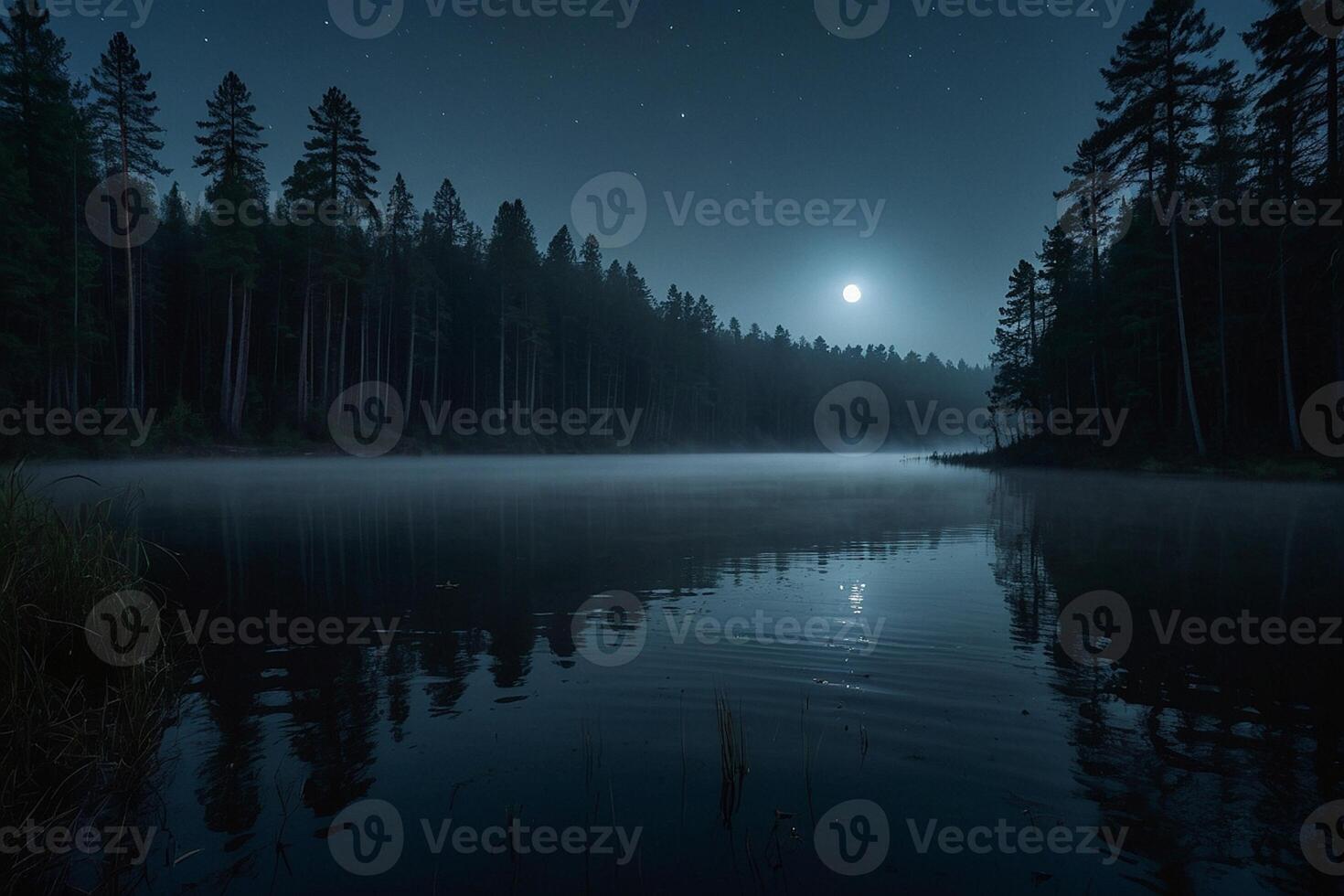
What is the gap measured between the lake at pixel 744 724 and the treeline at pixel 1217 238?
21.9m

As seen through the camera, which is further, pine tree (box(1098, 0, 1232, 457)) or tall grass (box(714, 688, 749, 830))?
pine tree (box(1098, 0, 1232, 457))

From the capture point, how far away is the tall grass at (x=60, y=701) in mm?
3643

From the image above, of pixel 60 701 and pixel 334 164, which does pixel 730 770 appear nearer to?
pixel 60 701

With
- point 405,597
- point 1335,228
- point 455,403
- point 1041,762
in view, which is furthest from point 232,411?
point 1335,228

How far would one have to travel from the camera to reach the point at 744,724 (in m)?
4.99

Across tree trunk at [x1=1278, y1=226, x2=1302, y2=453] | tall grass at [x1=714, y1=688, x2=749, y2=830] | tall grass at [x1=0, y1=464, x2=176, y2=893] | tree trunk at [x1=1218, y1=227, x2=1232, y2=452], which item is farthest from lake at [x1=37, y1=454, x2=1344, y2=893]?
tree trunk at [x1=1218, y1=227, x2=1232, y2=452]

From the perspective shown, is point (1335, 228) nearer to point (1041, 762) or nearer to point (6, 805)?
point (1041, 762)

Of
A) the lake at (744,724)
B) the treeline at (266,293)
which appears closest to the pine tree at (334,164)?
the treeline at (266,293)

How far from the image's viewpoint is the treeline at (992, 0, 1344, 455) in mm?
24016

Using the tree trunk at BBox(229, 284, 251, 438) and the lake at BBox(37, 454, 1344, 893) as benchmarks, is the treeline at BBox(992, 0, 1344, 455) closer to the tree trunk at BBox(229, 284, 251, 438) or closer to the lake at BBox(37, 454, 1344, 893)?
the lake at BBox(37, 454, 1344, 893)

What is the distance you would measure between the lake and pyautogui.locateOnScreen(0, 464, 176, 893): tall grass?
28cm

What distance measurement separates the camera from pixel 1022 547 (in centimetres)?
1281

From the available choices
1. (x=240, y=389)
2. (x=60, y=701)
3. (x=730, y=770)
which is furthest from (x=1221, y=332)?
(x=240, y=389)

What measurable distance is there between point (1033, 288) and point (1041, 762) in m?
56.5
